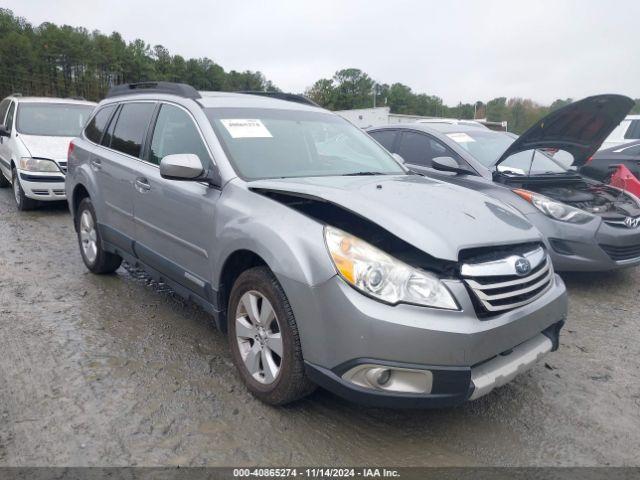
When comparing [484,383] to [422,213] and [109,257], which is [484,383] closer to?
[422,213]

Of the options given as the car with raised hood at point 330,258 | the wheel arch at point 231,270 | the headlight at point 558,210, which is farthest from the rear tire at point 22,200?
the headlight at point 558,210

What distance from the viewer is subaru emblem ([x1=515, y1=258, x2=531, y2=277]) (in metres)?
2.42

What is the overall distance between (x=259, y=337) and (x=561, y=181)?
394 centimetres

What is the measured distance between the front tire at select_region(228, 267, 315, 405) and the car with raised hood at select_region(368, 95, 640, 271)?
8.68 ft

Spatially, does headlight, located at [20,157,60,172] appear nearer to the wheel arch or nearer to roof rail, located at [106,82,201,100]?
roof rail, located at [106,82,201,100]

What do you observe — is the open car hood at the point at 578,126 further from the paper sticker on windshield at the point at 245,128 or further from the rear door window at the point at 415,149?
the paper sticker on windshield at the point at 245,128

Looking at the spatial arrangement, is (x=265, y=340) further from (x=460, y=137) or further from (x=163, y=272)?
(x=460, y=137)

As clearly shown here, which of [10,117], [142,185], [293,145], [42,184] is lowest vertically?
[42,184]

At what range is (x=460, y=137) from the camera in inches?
225

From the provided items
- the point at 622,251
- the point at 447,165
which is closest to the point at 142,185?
the point at 447,165

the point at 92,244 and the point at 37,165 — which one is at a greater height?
the point at 37,165

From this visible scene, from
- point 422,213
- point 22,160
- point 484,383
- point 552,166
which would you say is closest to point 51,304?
point 422,213

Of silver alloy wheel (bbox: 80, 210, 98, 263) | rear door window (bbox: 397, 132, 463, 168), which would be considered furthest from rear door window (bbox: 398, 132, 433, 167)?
silver alloy wheel (bbox: 80, 210, 98, 263)

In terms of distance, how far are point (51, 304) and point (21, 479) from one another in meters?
2.26
